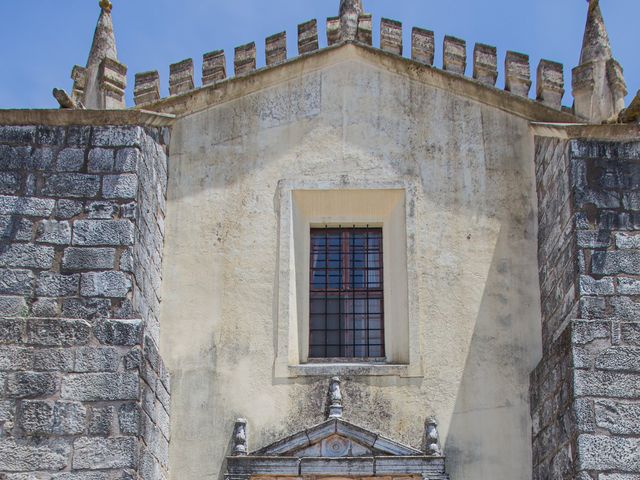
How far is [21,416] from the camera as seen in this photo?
10117 mm

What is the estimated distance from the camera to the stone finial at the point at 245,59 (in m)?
12.7

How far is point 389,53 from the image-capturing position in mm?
12727

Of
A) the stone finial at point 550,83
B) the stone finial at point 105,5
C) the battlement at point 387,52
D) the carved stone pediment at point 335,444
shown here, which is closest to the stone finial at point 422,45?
the battlement at point 387,52

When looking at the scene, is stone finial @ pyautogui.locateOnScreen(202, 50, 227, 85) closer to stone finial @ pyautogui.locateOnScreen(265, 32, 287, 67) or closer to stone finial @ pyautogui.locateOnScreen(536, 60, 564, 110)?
stone finial @ pyautogui.locateOnScreen(265, 32, 287, 67)

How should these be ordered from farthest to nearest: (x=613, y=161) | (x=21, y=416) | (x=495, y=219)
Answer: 1. (x=495, y=219)
2. (x=613, y=161)
3. (x=21, y=416)

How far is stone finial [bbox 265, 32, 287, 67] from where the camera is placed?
12773mm

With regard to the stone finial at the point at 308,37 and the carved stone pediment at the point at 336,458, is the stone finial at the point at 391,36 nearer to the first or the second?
the stone finial at the point at 308,37

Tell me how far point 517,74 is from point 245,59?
9.63ft

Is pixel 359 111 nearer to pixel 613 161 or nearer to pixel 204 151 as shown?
pixel 204 151

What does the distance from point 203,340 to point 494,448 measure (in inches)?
119

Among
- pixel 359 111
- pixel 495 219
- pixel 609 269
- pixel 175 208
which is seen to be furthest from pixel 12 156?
pixel 609 269

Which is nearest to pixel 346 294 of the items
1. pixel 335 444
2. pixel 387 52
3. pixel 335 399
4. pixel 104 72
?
pixel 335 399

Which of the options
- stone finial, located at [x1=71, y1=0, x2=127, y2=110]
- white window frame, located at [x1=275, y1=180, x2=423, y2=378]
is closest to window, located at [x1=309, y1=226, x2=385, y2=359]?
white window frame, located at [x1=275, y1=180, x2=423, y2=378]

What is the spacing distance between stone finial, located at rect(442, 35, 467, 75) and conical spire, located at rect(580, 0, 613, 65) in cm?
126
